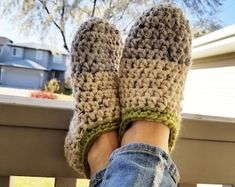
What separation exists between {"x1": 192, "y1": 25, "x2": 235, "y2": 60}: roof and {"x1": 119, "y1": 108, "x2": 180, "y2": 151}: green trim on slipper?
2.53 feet

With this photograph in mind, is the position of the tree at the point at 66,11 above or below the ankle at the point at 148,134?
above

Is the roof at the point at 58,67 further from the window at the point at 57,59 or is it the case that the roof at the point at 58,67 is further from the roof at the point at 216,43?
the roof at the point at 216,43

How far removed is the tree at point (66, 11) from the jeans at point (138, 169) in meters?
0.84

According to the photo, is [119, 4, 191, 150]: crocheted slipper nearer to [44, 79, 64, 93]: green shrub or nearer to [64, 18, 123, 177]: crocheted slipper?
[64, 18, 123, 177]: crocheted slipper

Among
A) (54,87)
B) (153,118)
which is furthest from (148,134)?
(54,87)

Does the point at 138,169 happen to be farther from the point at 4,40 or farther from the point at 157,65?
the point at 4,40

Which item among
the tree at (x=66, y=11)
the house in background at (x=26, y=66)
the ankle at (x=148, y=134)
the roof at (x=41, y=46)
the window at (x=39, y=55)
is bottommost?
the ankle at (x=148, y=134)

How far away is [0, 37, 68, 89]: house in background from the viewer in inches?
39.1

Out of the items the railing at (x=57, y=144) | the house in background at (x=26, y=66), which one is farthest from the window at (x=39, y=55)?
the railing at (x=57, y=144)

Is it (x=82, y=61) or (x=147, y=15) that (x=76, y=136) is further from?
(x=147, y=15)

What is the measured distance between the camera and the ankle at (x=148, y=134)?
0.57 metres

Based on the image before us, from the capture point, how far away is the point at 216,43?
1.48 metres

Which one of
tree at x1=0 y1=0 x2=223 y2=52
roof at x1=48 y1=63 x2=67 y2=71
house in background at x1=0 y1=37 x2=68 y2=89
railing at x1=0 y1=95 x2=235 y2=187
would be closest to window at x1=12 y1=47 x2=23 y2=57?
house in background at x1=0 y1=37 x2=68 y2=89

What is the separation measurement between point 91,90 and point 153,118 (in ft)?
0.39
